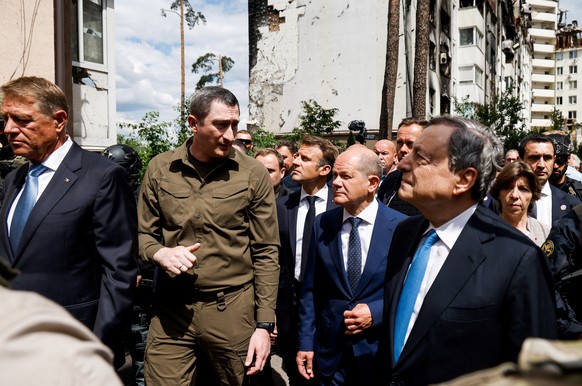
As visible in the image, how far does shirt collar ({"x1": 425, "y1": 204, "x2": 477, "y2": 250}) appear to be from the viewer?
7.73ft

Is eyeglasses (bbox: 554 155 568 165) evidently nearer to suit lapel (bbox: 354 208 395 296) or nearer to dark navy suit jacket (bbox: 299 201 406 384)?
dark navy suit jacket (bbox: 299 201 406 384)

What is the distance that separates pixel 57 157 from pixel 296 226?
2217 millimetres

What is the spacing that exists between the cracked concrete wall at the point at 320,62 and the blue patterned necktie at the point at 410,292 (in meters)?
17.7

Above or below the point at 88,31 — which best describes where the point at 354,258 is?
below

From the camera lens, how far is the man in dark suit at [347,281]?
3133mm

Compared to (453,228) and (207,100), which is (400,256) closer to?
(453,228)

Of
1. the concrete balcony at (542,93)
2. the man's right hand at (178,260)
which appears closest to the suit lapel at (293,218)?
the man's right hand at (178,260)

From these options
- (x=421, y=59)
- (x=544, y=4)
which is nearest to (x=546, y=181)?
(x=421, y=59)

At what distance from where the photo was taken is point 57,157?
2867 millimetres

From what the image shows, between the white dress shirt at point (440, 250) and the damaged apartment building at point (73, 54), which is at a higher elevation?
the damaged apartment building at point (73, 54)

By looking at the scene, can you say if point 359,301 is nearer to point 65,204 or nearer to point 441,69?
point 65,204

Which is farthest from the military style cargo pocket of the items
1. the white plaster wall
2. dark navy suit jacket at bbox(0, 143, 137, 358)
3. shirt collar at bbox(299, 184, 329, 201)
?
the white plaster wall

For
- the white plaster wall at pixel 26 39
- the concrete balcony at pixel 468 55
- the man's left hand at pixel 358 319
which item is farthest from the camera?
Answer: the concrete balcony at pixel 468 55

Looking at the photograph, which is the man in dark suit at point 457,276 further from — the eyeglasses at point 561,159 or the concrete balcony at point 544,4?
the concrete balcony at point 544,4
